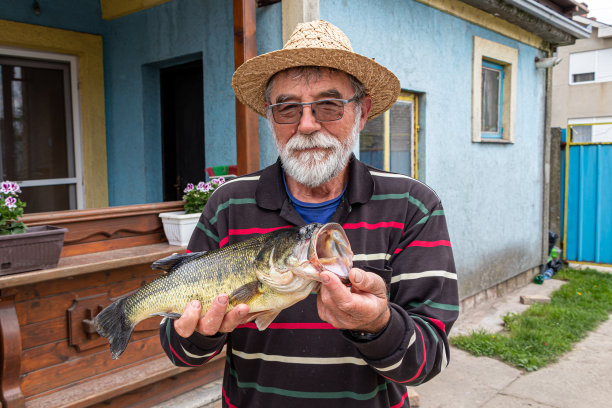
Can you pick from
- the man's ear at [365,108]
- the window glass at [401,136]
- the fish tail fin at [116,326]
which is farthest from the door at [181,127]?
the fish tail fin at [116,326]

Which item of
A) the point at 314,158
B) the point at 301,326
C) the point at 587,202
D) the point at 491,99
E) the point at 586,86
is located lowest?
the point at 587,202

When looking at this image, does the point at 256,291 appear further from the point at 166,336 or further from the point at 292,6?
the point at 292,6

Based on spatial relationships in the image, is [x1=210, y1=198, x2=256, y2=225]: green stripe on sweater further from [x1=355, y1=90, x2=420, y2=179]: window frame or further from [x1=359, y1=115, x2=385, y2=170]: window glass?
[x1=355, y1=90, x2=420, y2=179]: window frame

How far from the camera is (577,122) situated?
2862 cm

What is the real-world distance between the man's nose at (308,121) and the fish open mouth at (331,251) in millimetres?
713

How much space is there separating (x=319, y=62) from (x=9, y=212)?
236cm

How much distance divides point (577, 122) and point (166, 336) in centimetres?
3148

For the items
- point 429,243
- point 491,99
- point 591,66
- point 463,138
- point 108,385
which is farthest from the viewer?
point 591,66

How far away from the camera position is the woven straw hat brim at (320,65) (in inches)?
81.4

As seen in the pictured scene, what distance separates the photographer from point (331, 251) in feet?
4.92

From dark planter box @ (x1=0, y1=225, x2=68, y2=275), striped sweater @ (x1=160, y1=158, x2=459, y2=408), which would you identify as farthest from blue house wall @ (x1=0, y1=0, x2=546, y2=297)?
striped sweater @ (x1=160, y1=158, x2=459, y2=408)

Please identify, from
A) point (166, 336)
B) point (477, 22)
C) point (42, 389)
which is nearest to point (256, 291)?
point (166, 336)

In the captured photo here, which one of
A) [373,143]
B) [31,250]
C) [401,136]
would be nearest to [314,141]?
[31,250]

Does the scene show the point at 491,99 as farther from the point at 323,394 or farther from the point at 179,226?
the point at 323,394
